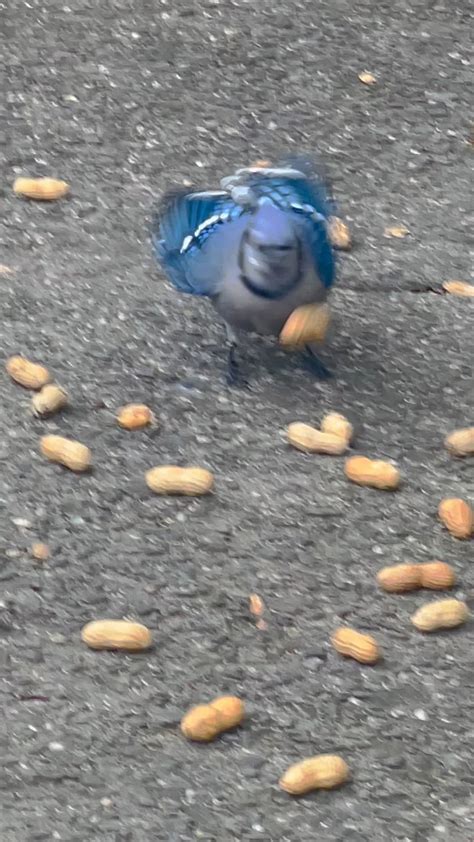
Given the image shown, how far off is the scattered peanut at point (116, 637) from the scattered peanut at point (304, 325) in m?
0.54

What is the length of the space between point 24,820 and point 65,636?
0.27 metres

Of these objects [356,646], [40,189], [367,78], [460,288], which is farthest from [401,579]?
[367,78]

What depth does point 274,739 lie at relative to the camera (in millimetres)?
1452

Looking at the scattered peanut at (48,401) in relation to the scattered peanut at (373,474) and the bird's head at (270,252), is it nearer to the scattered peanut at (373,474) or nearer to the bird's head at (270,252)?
the bird's head at (270,252)

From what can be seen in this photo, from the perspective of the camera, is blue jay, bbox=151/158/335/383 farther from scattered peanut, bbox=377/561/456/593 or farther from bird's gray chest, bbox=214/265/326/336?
scattered peanut, bbox=377/561/456/593

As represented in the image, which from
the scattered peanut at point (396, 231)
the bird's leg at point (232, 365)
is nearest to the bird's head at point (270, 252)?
the bird's leg at point (232, 365)

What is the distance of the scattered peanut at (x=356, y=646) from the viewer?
154cm

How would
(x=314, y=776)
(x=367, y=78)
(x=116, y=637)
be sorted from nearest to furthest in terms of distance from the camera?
(x=314, y=776) < (x=116, y=637) < (x=367, y=78)

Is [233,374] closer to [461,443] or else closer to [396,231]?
[461,443]

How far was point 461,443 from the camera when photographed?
1865 millimetres

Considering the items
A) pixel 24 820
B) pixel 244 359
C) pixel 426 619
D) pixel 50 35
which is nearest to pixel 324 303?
pixel 244 359

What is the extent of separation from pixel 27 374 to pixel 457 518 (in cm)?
70

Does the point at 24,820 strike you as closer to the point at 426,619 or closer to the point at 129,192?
the point at 426,619

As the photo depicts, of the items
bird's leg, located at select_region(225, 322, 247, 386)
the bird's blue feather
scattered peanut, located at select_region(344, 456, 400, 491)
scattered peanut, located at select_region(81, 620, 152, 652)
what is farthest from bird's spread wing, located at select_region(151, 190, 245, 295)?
scattered peanut, located at select_region(81, 620, 152, 652)
